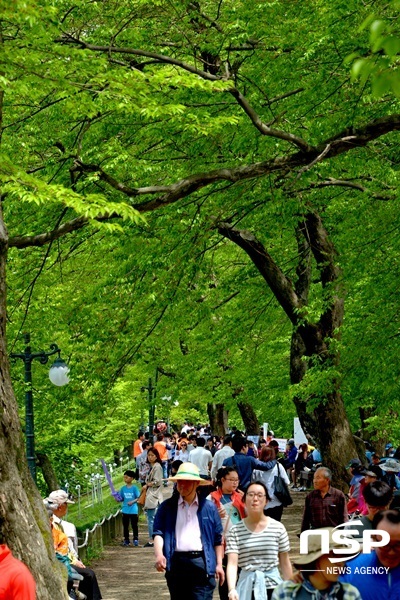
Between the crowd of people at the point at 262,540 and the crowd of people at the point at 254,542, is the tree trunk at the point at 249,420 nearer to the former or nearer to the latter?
the crowd of people at the point at 254,542

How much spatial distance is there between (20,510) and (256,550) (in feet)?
8.66

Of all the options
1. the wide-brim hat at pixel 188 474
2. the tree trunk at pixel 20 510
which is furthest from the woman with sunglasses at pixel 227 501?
the tree trunk at pixel 20 510

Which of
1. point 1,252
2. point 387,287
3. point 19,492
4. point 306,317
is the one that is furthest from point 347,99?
point 19,492

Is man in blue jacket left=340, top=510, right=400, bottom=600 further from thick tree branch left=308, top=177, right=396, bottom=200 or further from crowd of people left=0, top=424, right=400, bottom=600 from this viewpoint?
thick tree branch left=308, top=177, right=396, bottom=200

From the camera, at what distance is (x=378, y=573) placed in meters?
6.25

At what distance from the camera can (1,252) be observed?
1111cm

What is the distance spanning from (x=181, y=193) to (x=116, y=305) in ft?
17.5

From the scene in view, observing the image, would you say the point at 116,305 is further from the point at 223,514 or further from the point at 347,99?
the point at 223,514

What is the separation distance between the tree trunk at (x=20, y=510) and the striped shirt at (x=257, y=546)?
7.85 feet

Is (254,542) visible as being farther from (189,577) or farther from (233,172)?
(233,172)

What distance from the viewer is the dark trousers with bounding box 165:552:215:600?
32.0ft

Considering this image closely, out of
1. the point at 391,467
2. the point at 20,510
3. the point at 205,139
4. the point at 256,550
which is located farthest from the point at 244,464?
the point at 256,550

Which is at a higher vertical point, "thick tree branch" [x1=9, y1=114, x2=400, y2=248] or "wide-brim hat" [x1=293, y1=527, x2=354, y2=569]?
"thick tree branch" [x1=9, y1=114, x2=400, y2=248]

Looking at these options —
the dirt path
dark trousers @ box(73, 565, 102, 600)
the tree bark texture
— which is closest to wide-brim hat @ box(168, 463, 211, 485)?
dark trousers @ box(73, 565, 102, 600)
